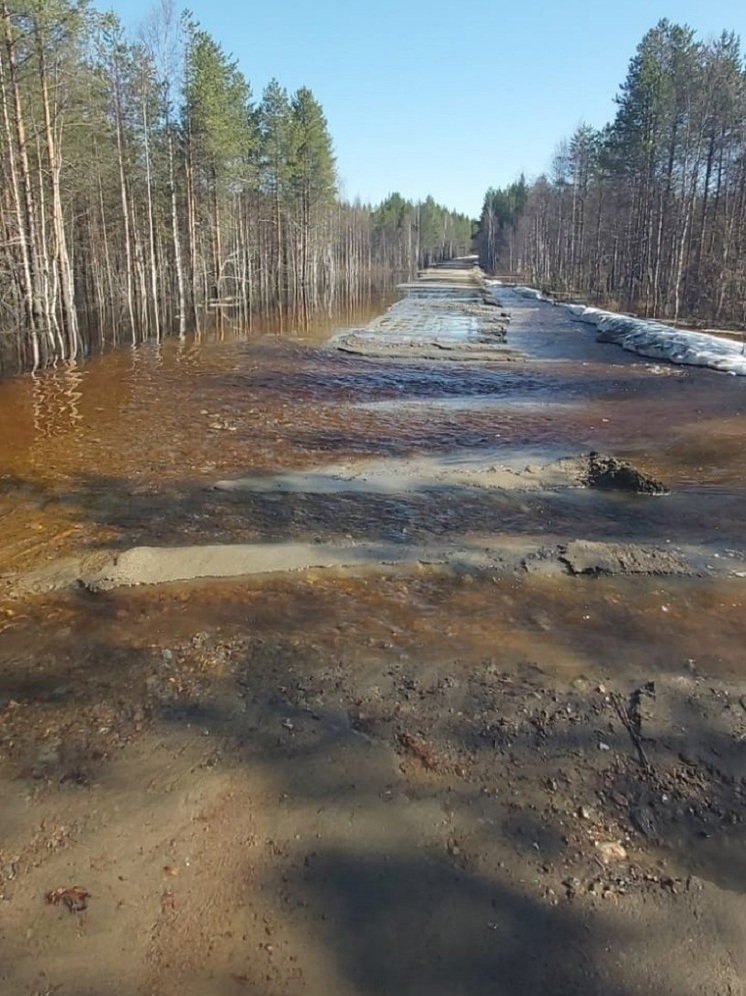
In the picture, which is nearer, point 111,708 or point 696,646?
point 111,708

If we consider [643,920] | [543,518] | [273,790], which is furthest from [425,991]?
[543,518]

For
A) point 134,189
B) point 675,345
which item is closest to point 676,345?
point 675,345

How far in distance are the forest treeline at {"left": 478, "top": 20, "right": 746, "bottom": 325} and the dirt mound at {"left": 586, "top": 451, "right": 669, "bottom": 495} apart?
23226mm

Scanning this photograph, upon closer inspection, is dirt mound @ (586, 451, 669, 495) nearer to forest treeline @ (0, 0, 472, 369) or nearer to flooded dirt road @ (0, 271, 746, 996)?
flooded dirt road @ (0, 271, 746, 996)

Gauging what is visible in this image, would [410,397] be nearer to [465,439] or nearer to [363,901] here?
[465,439]

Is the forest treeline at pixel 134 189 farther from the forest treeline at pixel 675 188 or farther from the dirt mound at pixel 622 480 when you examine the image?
the forest treeline at pixel 675 188

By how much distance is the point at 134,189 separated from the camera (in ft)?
105

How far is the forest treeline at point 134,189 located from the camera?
16953 millimetres

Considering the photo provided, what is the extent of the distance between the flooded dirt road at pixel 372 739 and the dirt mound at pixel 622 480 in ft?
0.77

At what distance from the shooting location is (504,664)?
4121 millimetres

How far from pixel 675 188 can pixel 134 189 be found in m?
29.2

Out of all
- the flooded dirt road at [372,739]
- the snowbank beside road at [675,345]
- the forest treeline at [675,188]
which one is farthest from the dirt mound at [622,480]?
the forest treeline at [675,188]

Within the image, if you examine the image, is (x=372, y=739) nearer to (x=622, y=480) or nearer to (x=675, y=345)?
(x=622, y=480)

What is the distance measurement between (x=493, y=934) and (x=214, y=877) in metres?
1.09
